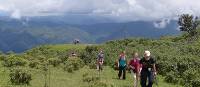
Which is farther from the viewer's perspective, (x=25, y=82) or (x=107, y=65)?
(x=107, y=65)

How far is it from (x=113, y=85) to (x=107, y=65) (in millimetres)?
26422

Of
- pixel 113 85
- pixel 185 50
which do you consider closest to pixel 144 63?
pixel 113 85

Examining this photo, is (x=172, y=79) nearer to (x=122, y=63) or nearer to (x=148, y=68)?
(x=122, y=63)

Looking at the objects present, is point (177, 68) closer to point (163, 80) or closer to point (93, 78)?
point (163, 80)

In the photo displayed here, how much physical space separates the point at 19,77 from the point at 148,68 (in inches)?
460

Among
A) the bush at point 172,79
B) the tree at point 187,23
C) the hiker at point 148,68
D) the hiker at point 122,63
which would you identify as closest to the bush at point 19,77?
the hiker at point 122,63

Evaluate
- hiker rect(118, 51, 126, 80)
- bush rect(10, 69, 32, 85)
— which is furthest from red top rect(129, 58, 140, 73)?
bush rect(10, 69, 32, 85)

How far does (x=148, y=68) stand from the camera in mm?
24469

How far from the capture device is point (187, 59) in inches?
2021

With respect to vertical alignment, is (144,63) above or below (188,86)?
above

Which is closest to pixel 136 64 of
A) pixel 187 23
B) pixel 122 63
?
pixel 122 63

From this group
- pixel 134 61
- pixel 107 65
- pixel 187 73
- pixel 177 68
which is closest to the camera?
pixel 134 61

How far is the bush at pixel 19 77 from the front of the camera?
3322 cm

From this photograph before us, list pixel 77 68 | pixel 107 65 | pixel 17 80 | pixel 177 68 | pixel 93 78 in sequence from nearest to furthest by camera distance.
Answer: pixel 17 80
pixel 93 78
pixel 177 68
pixel 77 68
pixel 107 65
